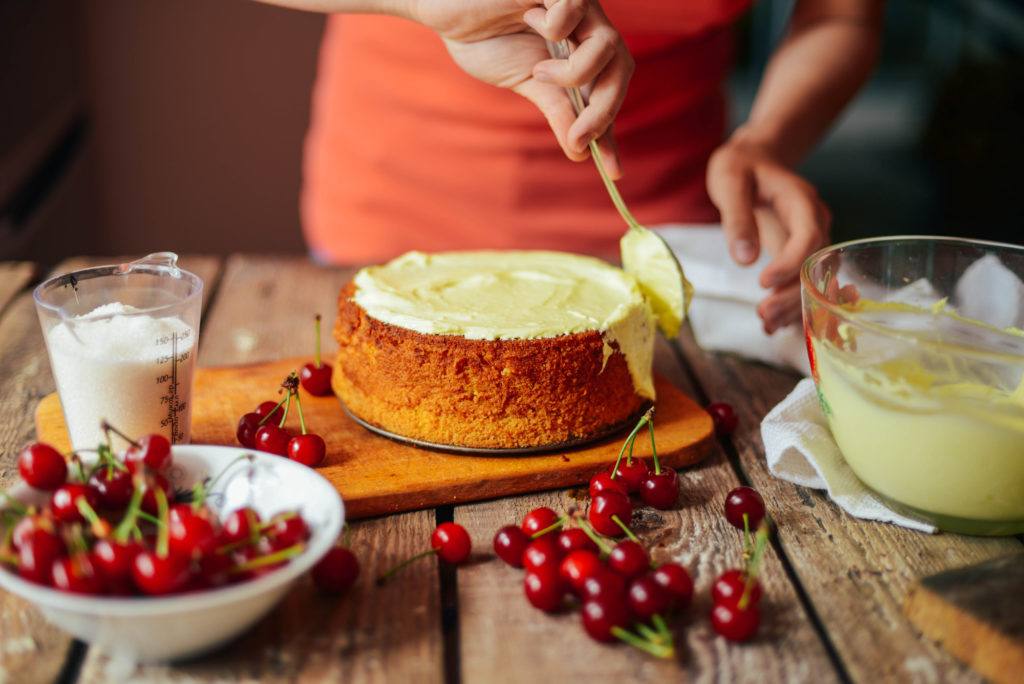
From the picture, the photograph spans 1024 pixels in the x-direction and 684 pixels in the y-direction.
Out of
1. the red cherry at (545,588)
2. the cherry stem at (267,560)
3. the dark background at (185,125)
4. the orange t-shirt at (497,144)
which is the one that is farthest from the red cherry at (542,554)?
the dark background at (185,125)

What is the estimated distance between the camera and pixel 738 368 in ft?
5.12

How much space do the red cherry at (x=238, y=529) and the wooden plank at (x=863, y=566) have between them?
1.77 ft

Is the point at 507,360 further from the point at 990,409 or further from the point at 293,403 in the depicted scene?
the point at 990,409

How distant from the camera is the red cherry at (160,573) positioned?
0.77m

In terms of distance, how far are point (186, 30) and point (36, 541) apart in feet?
9.43

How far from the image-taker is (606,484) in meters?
1.10

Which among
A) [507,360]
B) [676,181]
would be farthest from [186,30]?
[507,360]

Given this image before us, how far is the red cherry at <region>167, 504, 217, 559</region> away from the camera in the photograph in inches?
31.8

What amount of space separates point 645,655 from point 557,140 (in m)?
1.02

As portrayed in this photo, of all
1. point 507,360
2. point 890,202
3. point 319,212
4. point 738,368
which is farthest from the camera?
point 890,202

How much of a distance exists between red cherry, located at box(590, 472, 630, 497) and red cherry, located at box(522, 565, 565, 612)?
17 centimetres

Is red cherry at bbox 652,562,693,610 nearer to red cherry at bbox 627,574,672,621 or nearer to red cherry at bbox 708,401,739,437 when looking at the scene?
red cherry at bbox 627,574,672,621

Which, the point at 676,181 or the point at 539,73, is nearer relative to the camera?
the point at 539,73

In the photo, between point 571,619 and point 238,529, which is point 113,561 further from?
point 571,619
